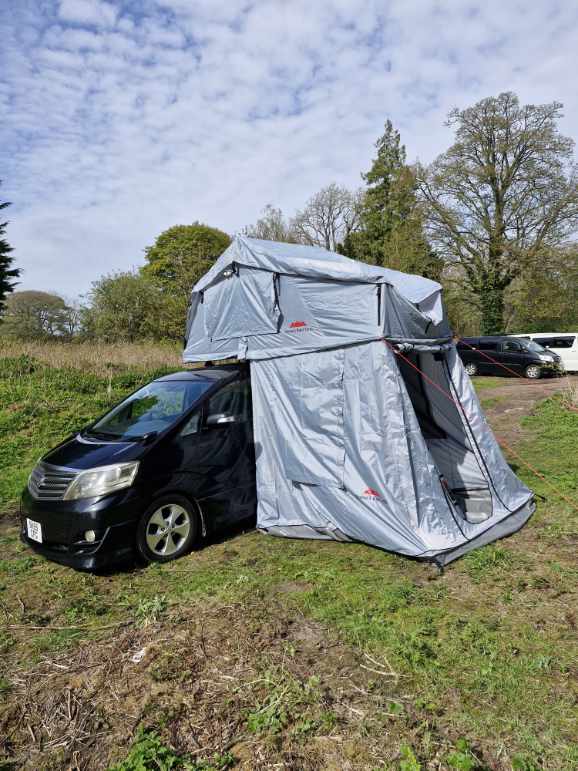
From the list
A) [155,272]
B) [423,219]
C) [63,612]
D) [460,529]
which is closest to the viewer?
[63,612]

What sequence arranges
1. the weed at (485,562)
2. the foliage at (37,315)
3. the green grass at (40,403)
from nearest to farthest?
the weed at (485,562)
the green grass at (40,403)
the foliage at (37,315)

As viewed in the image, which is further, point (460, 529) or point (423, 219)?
point (423, 219)

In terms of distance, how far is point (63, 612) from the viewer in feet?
11.8

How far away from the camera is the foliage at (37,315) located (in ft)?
79.5

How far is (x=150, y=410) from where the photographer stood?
5.05 metres

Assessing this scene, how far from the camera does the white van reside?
63.1 feet

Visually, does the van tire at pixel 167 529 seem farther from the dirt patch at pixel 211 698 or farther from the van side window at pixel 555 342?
the van side window at pixel 555 342

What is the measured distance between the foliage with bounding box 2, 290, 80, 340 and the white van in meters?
21.0

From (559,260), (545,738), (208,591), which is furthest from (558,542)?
(559,260)

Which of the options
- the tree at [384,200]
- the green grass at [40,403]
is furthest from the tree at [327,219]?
the green grass at [40,403]

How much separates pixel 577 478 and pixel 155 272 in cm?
2909

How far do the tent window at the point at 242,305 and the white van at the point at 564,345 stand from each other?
56.9 feet

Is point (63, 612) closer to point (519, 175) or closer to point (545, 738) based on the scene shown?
point (545, 738)

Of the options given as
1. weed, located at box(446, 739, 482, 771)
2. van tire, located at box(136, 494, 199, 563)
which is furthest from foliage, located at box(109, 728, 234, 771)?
van tire, located at box(136, 494, 199, 563)
